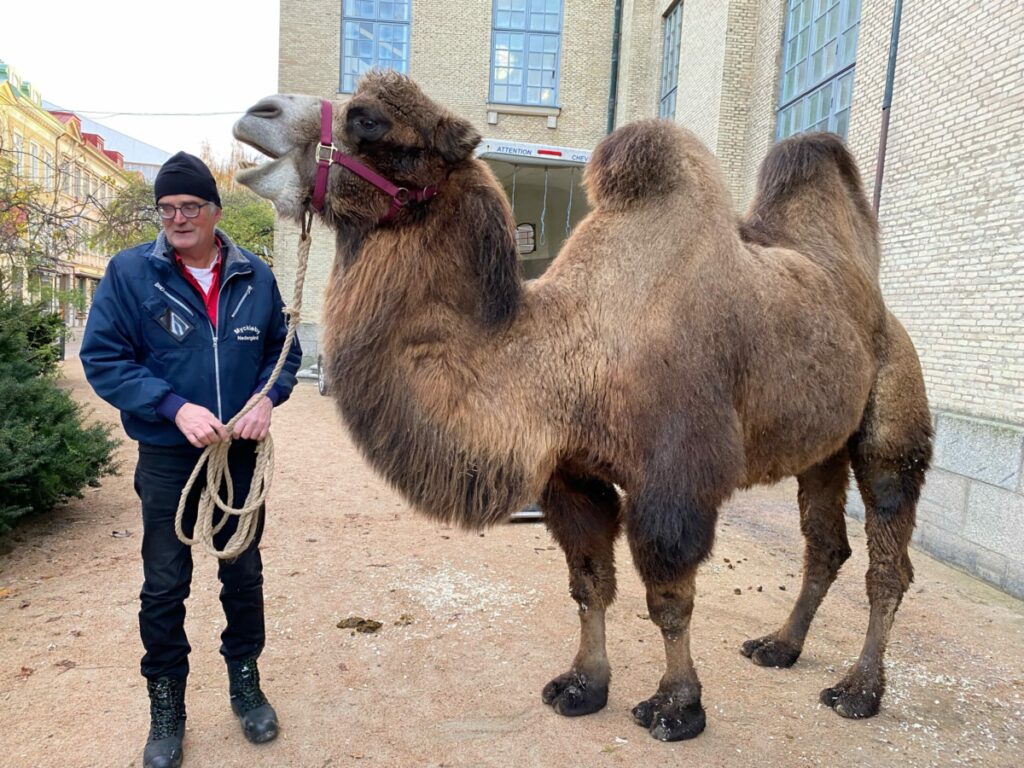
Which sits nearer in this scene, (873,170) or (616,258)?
(616,258)

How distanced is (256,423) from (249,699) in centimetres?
130

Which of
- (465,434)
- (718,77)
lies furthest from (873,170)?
(465,434)

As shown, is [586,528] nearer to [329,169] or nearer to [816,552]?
[816,552]

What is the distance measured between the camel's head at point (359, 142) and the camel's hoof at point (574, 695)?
2.39 meters

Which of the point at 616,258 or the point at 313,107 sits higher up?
the point at 313,107

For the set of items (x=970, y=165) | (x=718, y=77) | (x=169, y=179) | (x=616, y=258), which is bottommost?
(x=616, y=258)

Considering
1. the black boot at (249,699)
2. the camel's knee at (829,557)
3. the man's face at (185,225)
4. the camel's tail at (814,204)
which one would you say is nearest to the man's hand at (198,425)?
the man's face at (185,225)

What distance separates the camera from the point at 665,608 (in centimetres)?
309

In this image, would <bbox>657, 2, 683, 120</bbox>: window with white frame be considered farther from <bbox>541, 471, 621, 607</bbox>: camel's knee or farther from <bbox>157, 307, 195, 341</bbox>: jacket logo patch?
<bbox>157, 307, 195, 341</bbox>: jacket logo patch

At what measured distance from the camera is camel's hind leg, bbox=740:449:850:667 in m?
4.07

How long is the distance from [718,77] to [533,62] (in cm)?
818

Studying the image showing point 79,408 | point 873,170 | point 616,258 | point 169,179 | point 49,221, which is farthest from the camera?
point 49,221

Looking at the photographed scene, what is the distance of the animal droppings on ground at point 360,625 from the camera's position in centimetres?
422

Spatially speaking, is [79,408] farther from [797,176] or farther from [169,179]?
[797,176]
